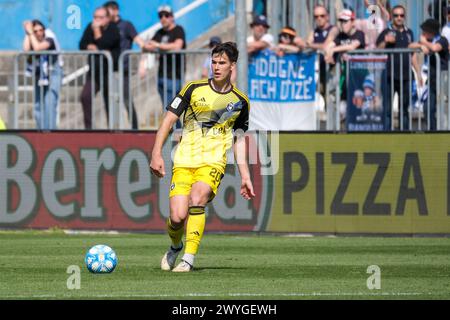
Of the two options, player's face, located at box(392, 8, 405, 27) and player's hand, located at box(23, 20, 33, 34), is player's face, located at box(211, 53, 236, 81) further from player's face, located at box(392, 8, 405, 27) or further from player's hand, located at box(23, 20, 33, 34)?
player's hand, located at box(23, 20, 33, 34)

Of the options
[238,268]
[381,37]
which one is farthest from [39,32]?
[238,268]

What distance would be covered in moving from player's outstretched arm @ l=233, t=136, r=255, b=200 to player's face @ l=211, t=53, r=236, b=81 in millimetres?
810

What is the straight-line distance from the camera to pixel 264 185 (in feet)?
63.5

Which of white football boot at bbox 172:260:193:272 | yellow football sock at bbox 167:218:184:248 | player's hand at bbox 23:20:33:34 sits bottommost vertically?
white football boot at bbox 172:260:193:272

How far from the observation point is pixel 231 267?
13.8 m

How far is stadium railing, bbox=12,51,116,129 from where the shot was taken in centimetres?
2089

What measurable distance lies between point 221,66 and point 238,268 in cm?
233

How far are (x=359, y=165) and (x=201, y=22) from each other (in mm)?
6488

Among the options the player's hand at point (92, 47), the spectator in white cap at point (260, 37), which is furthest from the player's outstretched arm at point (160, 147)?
the player's hand at point (92, 47)

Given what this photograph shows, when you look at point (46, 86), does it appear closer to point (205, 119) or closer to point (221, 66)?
point (205, 119)

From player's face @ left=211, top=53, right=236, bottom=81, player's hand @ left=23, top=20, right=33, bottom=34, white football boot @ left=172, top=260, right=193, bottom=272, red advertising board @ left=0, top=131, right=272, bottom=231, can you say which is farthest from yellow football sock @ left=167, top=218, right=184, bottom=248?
player's hand @ left=23, top=20, right=33, bottom=34

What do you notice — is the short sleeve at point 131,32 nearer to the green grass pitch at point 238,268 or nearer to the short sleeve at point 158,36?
the short sleeve at point 158,36

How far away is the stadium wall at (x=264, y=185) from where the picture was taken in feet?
62.5
